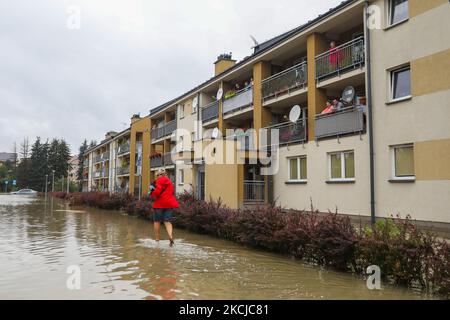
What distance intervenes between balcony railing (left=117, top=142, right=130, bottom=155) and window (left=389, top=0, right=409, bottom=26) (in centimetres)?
3965

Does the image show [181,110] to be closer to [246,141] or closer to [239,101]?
[239,101]

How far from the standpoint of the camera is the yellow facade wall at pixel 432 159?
38.9 feet

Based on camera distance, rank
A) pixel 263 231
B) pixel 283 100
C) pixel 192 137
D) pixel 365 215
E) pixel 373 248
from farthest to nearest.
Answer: pixel 192 137
pixel 283 100
pixel 365 215
pixel 263 231
pixel 373 248

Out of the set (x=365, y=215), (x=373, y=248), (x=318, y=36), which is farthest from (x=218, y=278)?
(x=318, y=36)

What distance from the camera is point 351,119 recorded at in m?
15.3

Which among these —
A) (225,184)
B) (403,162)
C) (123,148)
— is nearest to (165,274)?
(403,162)

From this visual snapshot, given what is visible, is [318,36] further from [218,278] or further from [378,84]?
[218,278]

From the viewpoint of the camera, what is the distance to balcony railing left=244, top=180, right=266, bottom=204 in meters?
19.3

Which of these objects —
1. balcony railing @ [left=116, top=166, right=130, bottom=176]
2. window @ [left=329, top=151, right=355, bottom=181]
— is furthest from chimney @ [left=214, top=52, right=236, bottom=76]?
balcony railing @ [left=116, top=166, right=130, bottom=176]

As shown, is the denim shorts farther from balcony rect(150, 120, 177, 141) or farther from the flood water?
balcony rect(150, 120, 177, 141)

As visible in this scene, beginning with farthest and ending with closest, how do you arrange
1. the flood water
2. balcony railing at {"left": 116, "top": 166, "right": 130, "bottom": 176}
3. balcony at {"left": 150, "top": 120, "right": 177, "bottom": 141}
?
balcony railing at {"left": 116, "top": 166, "right": 130, "bottom": 176} < balcony at {"left": 150, "top": 120, "right": 177, "bottom": 141} < the flood water

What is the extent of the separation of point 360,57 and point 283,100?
5.05m
